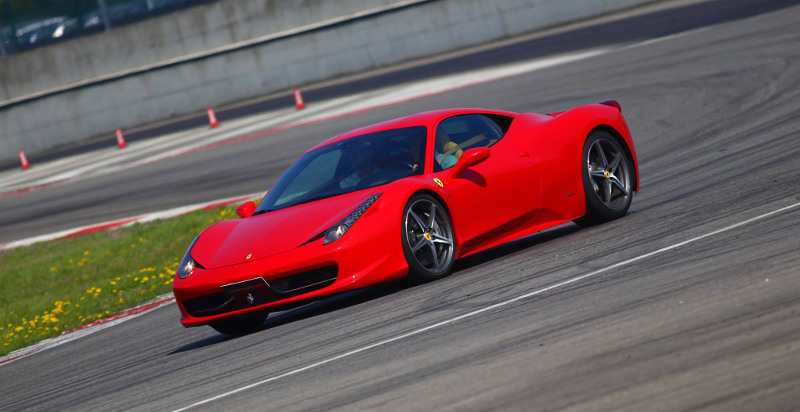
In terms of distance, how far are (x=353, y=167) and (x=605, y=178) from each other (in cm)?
226

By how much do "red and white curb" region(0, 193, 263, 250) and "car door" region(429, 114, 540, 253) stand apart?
7.11 metres

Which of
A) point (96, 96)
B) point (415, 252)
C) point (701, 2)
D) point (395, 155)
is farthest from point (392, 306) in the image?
point (96, 96)

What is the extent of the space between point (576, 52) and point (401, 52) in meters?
10.1

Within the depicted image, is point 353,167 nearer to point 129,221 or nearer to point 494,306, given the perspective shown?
point 494,306

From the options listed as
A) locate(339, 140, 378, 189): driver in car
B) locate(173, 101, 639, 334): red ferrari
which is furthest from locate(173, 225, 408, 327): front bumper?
locate(339, 140, 378, 189): driver in car

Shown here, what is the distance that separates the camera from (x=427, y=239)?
816 centimetres

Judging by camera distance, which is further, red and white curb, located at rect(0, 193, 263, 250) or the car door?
red and white curb, located at rect(0, 193, 263, 250)

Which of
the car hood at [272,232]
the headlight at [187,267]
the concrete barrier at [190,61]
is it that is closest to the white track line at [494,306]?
the car hood at [272,232]

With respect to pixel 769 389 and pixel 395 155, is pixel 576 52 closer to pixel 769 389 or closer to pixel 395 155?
pixel 395 155

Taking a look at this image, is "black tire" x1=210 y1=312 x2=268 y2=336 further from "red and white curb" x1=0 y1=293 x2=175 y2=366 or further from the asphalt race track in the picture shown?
"red and white curb" x1=0 y1=293 x2=175 y2=366

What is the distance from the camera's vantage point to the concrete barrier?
3519cm

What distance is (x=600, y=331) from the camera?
5.64 meters

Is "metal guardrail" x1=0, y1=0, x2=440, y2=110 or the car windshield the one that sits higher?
the car windshield

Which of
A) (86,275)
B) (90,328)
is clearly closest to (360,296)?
(90,328)
